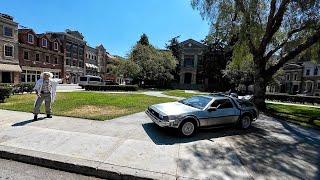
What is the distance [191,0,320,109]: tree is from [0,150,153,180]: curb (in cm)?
1522

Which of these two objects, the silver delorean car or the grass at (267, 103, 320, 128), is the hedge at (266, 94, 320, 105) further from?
the silver delorean car

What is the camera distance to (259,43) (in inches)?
796

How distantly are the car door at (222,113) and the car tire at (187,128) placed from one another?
2.46 feet

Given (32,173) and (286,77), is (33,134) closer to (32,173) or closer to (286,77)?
(32,173)

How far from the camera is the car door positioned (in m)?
9.23

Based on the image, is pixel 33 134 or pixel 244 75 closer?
pixel 33 134

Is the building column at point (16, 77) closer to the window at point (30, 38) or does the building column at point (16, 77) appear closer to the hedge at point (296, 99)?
the window at point (30, 38)

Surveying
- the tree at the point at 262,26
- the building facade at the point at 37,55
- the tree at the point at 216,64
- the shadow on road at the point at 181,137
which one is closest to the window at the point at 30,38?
the building facade at the point at 37,55

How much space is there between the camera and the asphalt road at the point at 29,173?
5.13m

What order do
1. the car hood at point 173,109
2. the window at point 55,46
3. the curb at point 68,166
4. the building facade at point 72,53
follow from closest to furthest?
the curb at point 68,166 < the car hood at point 173,109 < the window at point 55,46 < the building facade at point 72,53

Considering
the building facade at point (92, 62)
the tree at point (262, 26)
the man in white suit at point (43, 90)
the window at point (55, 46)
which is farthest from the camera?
the building facade at point (92, 62)

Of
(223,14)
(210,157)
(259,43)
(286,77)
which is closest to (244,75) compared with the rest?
(259,43)

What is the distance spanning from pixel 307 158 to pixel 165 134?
401 cm

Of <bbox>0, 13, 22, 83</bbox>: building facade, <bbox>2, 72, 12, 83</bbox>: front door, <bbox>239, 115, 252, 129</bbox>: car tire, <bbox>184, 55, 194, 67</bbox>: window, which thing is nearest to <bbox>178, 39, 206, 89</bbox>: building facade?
<bbox>184, 55, 194, 67</bbox>: window
